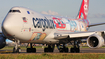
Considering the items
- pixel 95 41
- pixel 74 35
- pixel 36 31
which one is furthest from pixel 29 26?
pixel 95 41

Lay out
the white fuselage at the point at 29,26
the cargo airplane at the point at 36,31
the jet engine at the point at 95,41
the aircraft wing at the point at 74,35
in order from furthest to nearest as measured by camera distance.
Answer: the aircraft wing at the point at 74,35
the jet engine at the point at 95,41
the cargo airplane at the point at 36,31
the white fuselage at the point at 29,26

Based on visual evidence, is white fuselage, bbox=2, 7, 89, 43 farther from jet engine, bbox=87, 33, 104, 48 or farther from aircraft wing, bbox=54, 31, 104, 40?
jet engine, bbox=87, 33, 104, 48

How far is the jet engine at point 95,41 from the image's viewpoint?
20.3m

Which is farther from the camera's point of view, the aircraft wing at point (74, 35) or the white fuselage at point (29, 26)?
the aircraft wing at point (74, 35)

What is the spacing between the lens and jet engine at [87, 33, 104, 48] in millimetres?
20312

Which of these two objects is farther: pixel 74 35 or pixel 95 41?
pixel 74 35

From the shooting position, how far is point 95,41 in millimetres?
21062

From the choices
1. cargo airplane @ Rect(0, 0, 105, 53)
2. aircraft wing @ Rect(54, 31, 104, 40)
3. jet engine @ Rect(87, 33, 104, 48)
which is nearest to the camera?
cargo airplane @ Rect(0, 0, 105, 53)

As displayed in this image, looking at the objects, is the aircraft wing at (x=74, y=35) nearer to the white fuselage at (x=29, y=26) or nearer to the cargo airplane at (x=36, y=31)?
the cargo airplane at (x=36, y=31)

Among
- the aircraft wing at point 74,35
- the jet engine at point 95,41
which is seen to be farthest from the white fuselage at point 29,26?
the jet engine at point 95,41

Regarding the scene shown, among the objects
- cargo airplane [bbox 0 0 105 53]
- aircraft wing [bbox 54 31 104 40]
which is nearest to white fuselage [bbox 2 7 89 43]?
cargo airplane [bbox 0 0 105 53]

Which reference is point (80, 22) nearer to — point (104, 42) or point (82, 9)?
point (82, 9)

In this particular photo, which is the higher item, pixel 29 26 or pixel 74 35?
pixel 29 26

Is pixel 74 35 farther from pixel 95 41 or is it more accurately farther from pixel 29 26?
pixel 29 26
